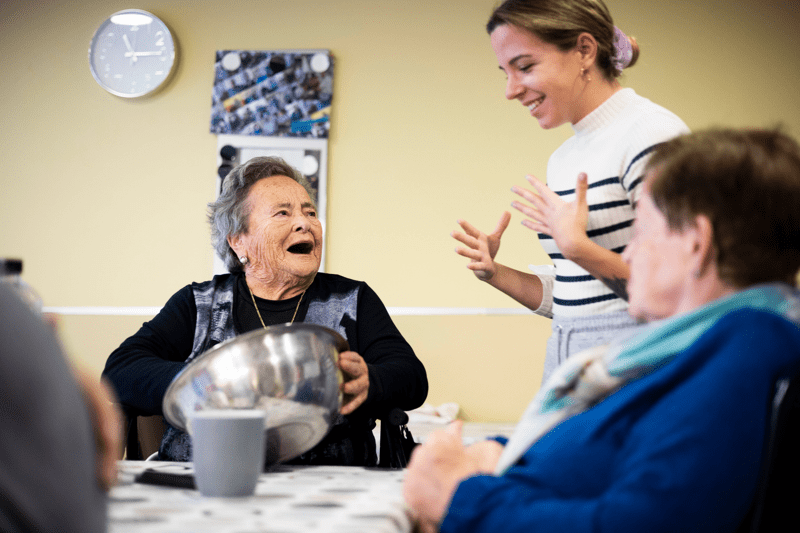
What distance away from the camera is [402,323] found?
3.23 m

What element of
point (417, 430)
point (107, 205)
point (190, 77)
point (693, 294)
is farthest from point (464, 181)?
point (693, 294)

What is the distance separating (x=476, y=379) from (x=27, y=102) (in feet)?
8.73

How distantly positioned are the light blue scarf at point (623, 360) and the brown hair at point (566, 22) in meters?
0.82

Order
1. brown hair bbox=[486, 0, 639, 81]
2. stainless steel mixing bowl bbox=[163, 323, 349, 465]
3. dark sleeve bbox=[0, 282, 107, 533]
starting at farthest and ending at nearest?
brown hair bbox=[486, 0, 639, 81]
stainless steel mixing bowl bbox=[163, 323, 349, 465]
dark sleeve bbox=[0, 282, 107, 533]

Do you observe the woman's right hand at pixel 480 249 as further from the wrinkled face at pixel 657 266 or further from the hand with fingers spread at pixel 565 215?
the wrinkled face at pixel 657 266

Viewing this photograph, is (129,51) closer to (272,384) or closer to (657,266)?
(272,384)

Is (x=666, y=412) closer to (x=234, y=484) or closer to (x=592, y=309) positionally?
(x=234, y=484)

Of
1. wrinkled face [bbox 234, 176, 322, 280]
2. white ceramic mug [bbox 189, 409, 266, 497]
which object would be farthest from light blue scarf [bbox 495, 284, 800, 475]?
wrinkled face [bbox 234, 176, 322, 280]

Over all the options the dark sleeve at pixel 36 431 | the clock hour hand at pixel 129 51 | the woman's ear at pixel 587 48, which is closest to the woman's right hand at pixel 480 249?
the woman's ear at pixel 587 48

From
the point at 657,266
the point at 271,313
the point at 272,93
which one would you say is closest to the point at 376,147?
the point at 272,93

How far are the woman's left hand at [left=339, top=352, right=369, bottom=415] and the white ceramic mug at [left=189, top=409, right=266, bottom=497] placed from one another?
11.4 inches

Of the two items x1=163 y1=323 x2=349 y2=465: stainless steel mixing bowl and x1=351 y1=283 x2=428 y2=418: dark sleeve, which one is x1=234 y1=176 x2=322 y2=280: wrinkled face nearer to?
x1=351 y1=283 x2=428 y2=418: dark sleeve

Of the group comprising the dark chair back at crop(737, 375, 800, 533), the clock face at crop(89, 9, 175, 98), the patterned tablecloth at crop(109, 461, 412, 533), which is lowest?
the patterned tablecloth at crop(109, 461, 412, 533)

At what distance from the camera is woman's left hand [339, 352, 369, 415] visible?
107 centimetres
